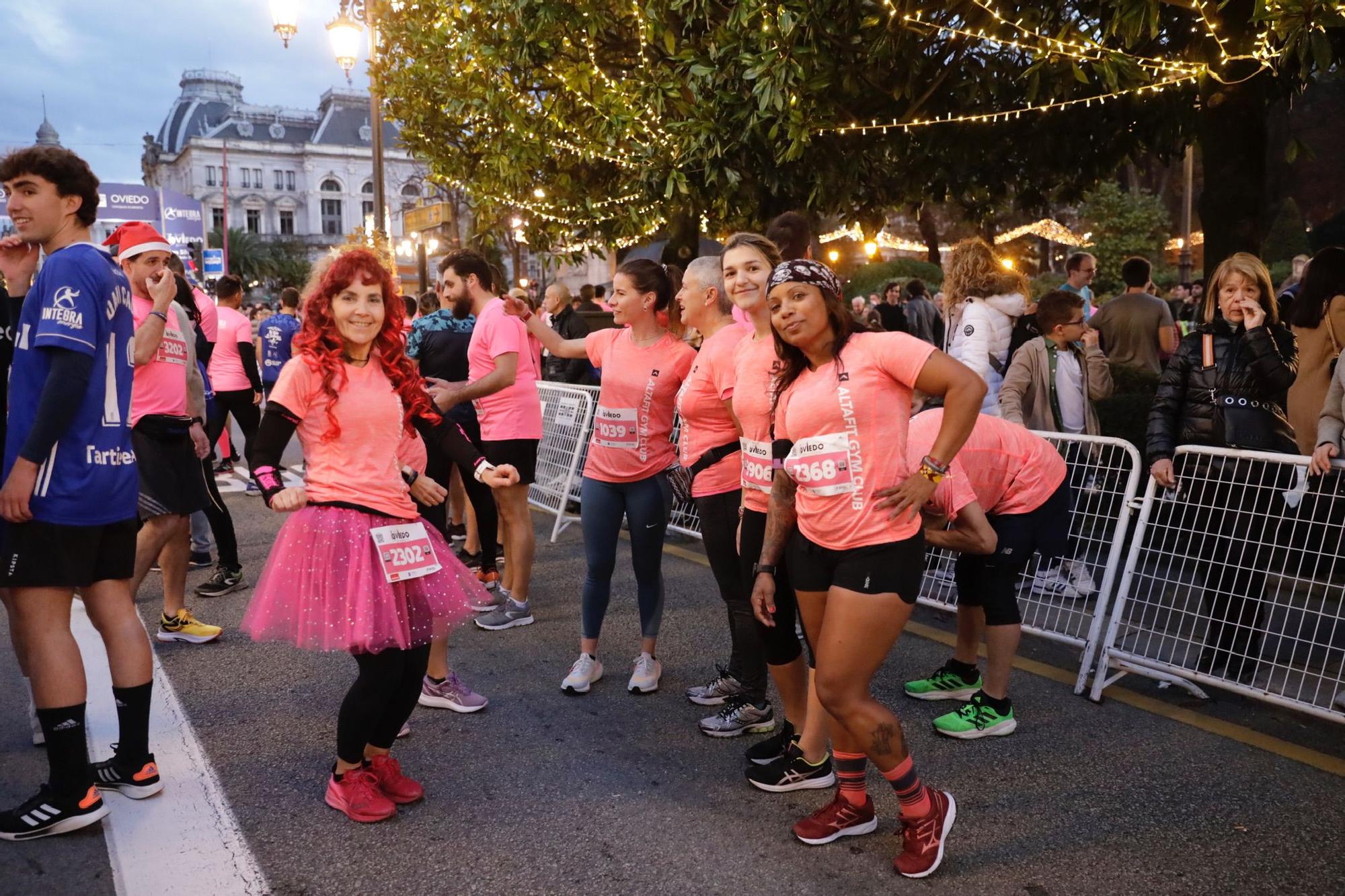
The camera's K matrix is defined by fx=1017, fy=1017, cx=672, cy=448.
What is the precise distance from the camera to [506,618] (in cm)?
587

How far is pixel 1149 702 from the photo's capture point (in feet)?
15.2

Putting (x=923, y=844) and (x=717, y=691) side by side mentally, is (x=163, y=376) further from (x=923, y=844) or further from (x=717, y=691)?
(x=923, y=844)

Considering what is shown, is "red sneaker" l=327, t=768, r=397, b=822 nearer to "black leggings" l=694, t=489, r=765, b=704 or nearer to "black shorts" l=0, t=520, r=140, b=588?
"black shorts" l=0, t=520, r=140, b=588

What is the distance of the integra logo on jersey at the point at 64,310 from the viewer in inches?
130

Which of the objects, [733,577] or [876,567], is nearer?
[876,567]

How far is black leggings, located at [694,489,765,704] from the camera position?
13.9 feet

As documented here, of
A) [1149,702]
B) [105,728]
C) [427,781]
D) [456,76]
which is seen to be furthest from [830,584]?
[456,76]

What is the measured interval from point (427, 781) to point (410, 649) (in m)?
0.64

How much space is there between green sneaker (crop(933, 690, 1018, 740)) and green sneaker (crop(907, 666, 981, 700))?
1.19 ft

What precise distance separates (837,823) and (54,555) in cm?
274

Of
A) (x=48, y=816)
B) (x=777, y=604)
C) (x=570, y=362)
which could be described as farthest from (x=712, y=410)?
(x=570, y=362)

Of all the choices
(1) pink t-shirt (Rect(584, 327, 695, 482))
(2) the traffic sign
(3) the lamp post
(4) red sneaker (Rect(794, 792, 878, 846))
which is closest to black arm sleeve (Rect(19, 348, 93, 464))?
(1) pink t-shirt (Rect(584, 327, 695, 482))

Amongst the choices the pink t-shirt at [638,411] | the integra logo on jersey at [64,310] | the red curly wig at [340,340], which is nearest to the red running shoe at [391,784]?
the red curly wig at [340,340]

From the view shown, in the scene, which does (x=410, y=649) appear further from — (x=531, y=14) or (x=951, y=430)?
(x=531, y=14)
